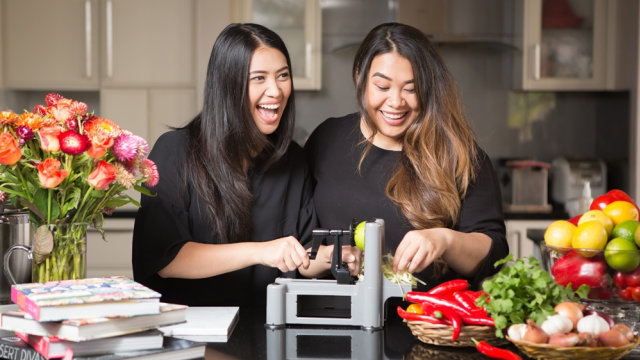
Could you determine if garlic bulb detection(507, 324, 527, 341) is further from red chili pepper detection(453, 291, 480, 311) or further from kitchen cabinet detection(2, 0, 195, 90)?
kitchen cabinet detection(2, 0, 195, 90)

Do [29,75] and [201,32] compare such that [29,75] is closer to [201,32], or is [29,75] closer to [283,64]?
[201,32]

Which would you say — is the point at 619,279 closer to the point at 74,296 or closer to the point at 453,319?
the point at 453,319

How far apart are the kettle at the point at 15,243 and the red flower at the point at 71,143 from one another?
0.66 feet

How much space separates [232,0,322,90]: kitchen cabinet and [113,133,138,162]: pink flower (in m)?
2.77

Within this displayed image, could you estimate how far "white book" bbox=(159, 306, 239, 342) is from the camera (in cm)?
155

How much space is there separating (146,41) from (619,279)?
10.8 ft

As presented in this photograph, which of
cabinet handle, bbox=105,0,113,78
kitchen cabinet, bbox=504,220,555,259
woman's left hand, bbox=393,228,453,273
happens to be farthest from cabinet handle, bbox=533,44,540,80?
woman's left hand, bbox=393,228,453,273

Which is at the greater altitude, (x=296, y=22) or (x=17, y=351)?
(x=296, y=22)

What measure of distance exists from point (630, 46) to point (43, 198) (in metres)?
3.46

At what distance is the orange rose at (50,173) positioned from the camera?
147 centimetres

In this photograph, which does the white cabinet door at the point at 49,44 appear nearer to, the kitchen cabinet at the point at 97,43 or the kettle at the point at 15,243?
the kitchen cabinet at the point at 97,43

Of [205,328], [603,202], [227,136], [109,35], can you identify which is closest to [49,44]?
[109,35]

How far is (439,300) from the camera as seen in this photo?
156cm

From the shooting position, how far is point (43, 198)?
157cm
